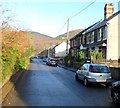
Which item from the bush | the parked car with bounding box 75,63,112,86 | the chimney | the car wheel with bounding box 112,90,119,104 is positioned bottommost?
the car wheel with bounding box 112,90,119,104

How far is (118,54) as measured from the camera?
3797 cm

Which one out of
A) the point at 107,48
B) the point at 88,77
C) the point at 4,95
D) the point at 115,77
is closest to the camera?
the point at 4,95

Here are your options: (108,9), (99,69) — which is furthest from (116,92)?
(108,9)

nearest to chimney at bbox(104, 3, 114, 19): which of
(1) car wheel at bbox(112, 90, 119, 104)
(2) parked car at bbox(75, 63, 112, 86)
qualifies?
(2) parked car at bbox(75, 63, 112, 86)

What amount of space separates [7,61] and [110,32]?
21.8 metres

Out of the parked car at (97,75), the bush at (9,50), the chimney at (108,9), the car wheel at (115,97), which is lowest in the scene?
the car wheel at (115,97)

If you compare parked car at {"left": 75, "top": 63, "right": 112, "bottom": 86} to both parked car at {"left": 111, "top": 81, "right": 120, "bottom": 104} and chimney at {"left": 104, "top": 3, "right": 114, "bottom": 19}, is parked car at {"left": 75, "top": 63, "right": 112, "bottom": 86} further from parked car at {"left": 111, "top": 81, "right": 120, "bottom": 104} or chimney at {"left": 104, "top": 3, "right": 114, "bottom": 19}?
chimney at {"left": 104, "top": 3, "right": 114, "bottom": 19}

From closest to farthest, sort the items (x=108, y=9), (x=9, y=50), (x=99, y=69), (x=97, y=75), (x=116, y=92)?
(x=116, y=92) < (x=97, y=75) < (x=99, y=69) < (x=9, y=50) < (x=108, y=9)

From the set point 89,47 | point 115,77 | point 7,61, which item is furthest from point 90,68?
point 89,47

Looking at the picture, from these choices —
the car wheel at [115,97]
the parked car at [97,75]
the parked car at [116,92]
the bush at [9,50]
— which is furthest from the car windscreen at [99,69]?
the car wheel at [115,97]

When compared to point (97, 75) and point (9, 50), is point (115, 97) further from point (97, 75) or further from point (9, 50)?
point (9, 50)

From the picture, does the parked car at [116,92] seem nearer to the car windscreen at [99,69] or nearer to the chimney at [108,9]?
the car windscreen at [99,69]

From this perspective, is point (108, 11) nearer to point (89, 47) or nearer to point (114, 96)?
point (89, 47)

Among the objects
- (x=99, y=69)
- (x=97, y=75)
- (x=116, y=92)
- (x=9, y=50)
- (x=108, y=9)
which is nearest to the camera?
(x=116, y=92)
